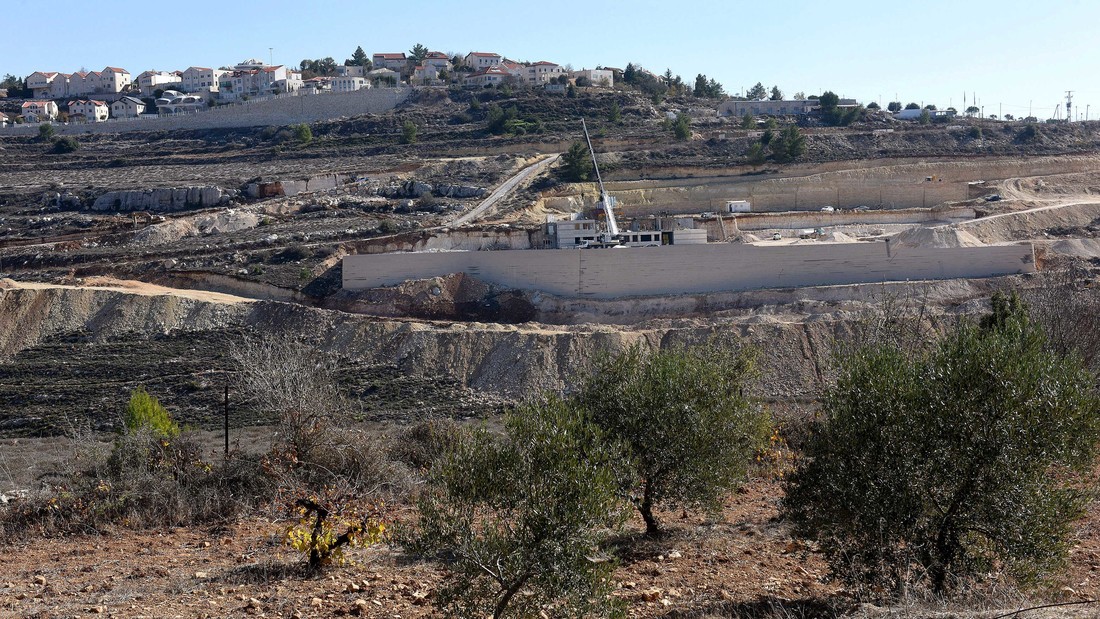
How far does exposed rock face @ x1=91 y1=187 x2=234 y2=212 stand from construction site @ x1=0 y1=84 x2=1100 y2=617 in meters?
0.16

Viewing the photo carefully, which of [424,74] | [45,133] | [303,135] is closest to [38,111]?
[45,133]

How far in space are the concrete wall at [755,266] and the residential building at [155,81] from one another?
79993 millimetres

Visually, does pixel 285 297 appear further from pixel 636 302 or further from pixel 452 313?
pixel 636 302

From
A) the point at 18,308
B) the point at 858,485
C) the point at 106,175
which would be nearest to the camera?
the point at 858,485

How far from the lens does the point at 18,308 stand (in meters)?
34.9

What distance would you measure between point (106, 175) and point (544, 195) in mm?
28660

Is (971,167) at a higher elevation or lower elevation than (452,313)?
higher

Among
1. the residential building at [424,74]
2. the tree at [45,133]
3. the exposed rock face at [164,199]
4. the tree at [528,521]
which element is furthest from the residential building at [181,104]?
the tree at [528,521]

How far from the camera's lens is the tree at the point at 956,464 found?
989cm

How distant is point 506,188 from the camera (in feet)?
185

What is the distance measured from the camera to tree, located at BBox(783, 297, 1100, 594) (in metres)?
9.89

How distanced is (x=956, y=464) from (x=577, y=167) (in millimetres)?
48931

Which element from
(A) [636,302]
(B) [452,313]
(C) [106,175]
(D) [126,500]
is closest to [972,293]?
(A) [636,302]

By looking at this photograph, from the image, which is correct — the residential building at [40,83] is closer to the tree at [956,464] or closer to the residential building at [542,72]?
the residential building at [542,72]
